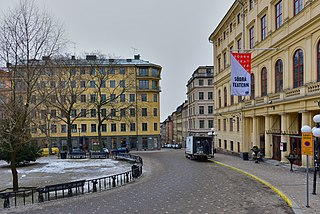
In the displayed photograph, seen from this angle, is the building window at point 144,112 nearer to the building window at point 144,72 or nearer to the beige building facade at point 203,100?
the building window at point 144,72

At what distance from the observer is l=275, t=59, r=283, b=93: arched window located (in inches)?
875

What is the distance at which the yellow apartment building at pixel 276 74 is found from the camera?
17.8 meters

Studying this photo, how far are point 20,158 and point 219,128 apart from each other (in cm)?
2739

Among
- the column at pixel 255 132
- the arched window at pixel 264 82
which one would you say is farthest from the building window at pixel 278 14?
the column at pixel 255 132

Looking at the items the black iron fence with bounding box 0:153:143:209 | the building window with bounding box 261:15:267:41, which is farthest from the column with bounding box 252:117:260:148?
the black iron fence with bounding box 0:153:143:209

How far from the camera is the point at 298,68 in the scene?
1962cm

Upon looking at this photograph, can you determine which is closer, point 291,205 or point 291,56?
point 291,205

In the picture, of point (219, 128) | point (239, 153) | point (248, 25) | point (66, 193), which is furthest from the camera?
point (219, 128)

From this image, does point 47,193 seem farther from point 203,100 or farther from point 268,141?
point 203,100

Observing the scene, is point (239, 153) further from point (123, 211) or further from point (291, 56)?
point (123, 211)

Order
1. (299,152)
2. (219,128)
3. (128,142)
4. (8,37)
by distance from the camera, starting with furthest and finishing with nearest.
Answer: (128,142)
(219,128)
(299,152)
(8,37)

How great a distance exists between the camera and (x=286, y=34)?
67.5 ft

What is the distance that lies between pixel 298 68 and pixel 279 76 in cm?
293

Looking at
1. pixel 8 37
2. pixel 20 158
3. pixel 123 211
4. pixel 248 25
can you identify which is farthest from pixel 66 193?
pixel 248 25
